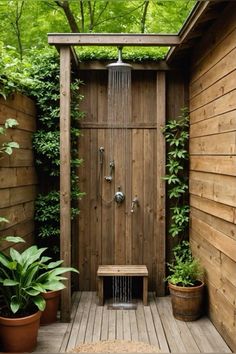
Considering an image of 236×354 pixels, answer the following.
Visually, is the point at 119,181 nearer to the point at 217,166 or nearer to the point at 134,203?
the point at 134,203

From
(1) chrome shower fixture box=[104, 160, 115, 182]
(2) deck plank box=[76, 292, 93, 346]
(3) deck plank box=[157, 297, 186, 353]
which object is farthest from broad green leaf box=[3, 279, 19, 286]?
(1) chrome shower fixture box=[104, 160, 115, 182]

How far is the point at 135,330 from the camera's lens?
10.4 ft

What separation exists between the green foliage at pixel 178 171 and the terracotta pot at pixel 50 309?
1.47 m

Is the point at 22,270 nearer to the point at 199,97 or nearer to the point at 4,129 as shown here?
the point at 4,129

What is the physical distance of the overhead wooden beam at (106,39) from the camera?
3307 mm

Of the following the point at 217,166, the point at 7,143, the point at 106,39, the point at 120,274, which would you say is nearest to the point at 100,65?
the point at 106,39

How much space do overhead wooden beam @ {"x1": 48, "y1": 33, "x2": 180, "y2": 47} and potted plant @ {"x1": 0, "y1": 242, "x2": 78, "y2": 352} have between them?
1.97m

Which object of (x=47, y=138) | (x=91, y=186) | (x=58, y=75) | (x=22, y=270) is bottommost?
(x=22, y=270)

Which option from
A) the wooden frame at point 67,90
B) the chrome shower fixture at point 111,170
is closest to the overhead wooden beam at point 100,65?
the wooden frame at point 67,90

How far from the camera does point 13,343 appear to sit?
2.69 meters

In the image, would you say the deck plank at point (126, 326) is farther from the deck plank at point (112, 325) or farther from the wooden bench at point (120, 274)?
the wooden bench at point (120, 274)

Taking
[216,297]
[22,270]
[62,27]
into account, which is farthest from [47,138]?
[62,27]

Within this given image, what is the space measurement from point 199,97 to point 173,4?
2.78m

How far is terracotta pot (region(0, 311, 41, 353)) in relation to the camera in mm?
2654
